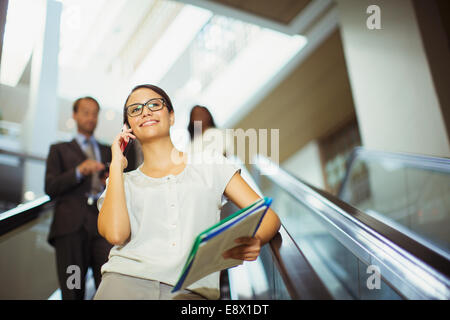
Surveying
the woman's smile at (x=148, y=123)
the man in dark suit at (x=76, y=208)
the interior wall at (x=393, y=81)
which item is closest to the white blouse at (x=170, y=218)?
the woman's smile at (x=148, y=123)

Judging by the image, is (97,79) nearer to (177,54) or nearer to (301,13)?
(177,54)

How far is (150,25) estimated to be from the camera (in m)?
10.4

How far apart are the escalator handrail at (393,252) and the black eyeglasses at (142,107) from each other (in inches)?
40.4

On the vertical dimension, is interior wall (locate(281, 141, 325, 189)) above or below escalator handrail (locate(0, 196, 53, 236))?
above

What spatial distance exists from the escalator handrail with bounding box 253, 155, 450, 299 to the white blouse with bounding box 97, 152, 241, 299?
0.61 metres

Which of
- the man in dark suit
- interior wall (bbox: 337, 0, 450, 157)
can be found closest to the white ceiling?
interior wall (bbox: 337, 0, 450, 157)


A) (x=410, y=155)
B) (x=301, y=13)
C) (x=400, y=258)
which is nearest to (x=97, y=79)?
(x=301, y=13)

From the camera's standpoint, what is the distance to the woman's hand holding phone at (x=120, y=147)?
146 centimetres

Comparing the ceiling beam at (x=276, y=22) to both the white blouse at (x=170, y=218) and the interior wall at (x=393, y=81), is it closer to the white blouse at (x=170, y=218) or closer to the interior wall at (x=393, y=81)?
the interior wall at (x=393, y=81)

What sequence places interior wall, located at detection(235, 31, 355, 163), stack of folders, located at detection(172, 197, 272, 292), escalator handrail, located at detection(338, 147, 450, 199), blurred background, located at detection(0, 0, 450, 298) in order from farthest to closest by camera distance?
1. interior wall, located at detection(235, 31, 355, 163)
2. blurred background, located at detection(0, 0, 450, 298)
3. escalator handrail, located at detection(338, 147, 450, 199)
4. stack of folders, located at detection(172, 197, 272, 292)

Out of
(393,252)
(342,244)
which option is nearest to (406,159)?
(342,244)

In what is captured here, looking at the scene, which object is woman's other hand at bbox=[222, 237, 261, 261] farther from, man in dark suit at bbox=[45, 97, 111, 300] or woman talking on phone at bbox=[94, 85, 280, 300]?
man in dark suit at bbox=[45, 97, 111, 300]

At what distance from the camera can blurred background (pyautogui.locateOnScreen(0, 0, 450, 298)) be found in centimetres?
359
